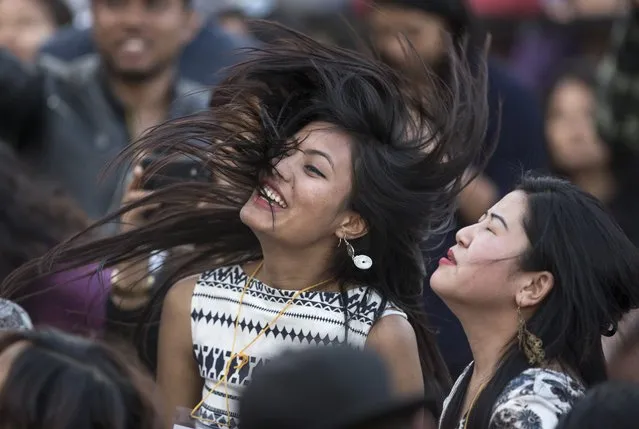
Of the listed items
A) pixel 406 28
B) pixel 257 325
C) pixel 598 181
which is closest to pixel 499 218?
pixel 257 325

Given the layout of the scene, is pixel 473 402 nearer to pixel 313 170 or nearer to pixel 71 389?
pixel 313 170

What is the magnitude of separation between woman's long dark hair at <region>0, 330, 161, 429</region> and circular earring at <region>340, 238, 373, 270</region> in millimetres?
1154

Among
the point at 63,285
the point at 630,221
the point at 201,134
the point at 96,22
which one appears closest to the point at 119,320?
the point at 63,285

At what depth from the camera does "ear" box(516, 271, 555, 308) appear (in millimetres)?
3586

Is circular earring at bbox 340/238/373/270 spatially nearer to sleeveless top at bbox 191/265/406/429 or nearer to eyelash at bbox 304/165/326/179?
sleeveless top at bbox 191/265/406/429

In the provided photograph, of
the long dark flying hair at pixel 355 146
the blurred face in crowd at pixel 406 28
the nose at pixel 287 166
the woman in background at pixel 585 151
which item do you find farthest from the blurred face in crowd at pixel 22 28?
the nose at pixel 287 166

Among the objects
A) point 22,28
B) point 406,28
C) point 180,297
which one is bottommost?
point 180,297

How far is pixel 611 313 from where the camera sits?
139 inches

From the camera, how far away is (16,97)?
218 inches

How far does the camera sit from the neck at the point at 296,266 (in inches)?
155

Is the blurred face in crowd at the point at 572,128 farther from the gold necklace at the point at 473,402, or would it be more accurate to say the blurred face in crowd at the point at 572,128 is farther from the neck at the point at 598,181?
the gold necklace at the point at 473,402

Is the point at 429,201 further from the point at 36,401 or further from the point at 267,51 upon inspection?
the point at 36,401

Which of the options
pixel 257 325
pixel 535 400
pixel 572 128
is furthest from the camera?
pixel 572 128

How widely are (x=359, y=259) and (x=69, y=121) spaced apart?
2.30 meters
